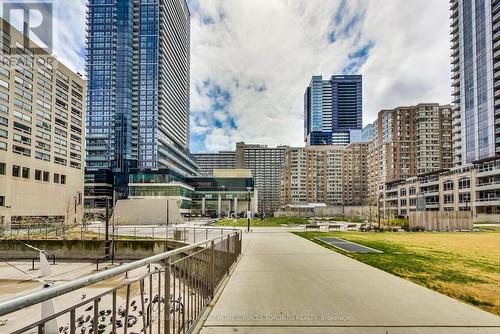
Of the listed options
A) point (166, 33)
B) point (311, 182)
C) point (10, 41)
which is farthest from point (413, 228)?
point (166, 33)

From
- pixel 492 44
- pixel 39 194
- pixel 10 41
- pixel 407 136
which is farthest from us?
pixel 407 136

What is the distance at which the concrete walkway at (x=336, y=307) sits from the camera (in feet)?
16.6

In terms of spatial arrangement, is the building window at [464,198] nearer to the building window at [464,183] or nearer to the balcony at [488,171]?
the building window at [464,183]

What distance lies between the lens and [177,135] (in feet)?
494

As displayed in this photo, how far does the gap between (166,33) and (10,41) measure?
3448 inches

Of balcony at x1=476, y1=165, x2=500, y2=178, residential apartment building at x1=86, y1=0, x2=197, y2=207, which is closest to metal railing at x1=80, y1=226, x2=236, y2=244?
balcony at x1=476, y1=165, x2=500, y2=178

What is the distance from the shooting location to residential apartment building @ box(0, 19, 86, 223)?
184ft

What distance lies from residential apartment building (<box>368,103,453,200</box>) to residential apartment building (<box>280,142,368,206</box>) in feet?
129

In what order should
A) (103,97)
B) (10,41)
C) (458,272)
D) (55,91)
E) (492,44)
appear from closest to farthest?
(458,272)
(10,41)
(55,91)
(492,44)
(103,97)

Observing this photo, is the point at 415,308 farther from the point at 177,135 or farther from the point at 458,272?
the point at 177,135

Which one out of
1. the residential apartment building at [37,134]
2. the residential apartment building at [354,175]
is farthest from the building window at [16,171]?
the residential apartment building at [354,175]

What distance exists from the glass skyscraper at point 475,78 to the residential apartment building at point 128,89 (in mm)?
94998

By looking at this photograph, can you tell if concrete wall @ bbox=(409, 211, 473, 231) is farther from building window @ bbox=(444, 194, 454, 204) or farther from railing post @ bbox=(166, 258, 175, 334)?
building window @ bbox=(444, 194, 454, 204)

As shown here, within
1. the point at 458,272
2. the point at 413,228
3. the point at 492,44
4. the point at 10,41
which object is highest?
the point at 492,44
